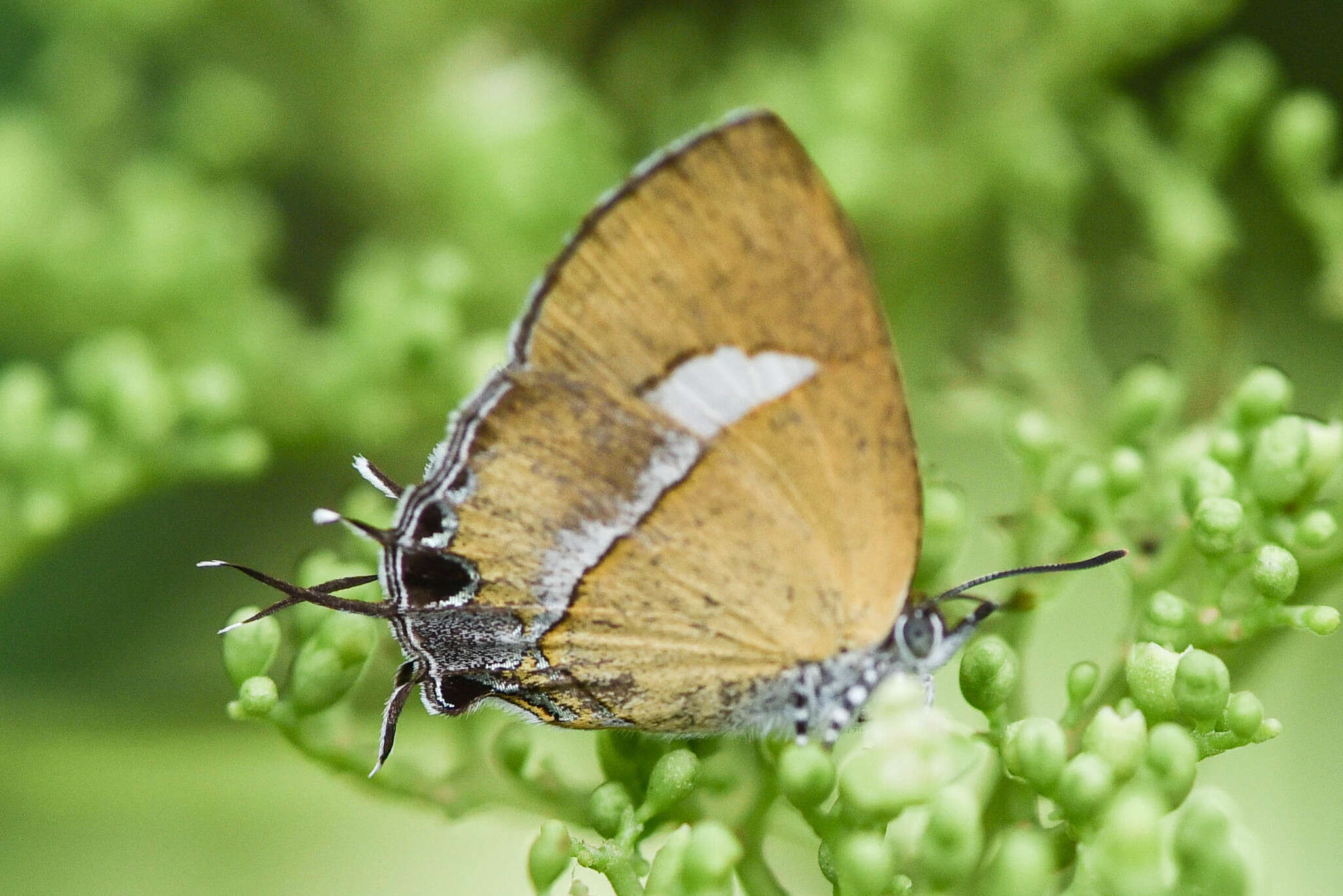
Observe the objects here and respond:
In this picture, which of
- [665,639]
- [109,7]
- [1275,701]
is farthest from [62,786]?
[1275,701]

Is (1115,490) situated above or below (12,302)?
below

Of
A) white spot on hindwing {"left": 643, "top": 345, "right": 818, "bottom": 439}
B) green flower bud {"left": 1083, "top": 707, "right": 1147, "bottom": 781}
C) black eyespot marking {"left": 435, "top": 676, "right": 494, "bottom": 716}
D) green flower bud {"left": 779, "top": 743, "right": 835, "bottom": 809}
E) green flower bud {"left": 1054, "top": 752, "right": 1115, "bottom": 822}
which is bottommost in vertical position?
green flower bud {"left": 1083, "top": 707, "right": 1147, "bottom": 781}

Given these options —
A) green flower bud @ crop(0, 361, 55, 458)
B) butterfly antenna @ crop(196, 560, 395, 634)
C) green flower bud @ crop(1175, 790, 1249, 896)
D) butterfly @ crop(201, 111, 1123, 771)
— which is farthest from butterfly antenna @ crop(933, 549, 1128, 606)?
green flower bud @ crop(0, 361, 55, 458)

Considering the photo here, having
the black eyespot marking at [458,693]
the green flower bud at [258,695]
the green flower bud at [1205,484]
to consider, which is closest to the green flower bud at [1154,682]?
the green flower bud at [1205,484]

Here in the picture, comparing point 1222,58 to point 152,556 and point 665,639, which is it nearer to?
point 665,639

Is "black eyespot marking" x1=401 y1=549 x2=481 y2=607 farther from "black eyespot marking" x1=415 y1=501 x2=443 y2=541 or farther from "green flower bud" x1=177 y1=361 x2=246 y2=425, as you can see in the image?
"green flower bud" x1=177 y1=361 x2=246 y2=425

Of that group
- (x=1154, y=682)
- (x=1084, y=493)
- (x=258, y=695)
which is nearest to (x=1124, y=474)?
(x=1084, y=493)
